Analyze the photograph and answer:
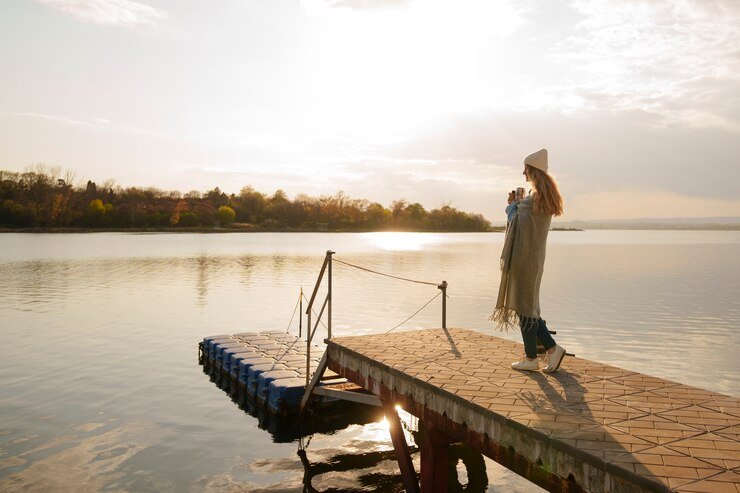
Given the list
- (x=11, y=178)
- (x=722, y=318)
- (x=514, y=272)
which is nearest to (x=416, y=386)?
(x=514, y=272)

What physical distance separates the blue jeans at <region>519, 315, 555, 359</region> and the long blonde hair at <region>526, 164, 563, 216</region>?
1499 mm

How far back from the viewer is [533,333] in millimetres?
8477

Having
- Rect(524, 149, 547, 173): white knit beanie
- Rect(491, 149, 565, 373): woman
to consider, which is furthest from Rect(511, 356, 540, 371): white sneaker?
Rect(524, 149, 547, 173): white knit beanie

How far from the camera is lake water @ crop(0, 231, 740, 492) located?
11.9 metres

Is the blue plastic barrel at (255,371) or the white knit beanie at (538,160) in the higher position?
the white knit beanie at (538,160)

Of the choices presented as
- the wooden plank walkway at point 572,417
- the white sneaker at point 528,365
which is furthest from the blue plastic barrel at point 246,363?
the white sneaker at point 528,365

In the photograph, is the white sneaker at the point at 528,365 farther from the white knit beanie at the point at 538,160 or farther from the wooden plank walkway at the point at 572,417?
the white knit beanie at the point at 538,160

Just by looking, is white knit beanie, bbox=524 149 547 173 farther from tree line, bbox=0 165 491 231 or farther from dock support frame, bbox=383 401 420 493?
tree line, bbox=0 165 491 231

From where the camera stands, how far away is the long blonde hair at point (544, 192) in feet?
26.2

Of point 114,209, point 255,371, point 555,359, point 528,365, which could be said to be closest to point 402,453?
point 528,365

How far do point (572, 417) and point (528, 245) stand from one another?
2424 mm

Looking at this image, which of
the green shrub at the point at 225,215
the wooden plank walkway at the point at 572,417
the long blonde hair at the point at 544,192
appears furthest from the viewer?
the green shrub at the point at 225,215

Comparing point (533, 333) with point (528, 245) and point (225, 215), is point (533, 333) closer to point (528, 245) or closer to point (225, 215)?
point (528, 245)

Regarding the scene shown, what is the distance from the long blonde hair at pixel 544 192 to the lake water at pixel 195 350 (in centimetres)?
587
